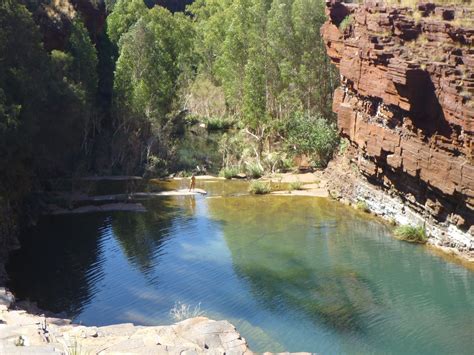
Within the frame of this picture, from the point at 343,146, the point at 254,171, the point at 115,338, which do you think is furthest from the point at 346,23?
the point at 115,338

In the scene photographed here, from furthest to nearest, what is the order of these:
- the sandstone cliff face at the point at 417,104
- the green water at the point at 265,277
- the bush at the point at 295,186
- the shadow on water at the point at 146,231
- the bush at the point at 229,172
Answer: the bush at the point at 229,172
the bush at the point at 295,186
the shadow on water at the point at 146,231
the sandstone cliff face at the point at 417,104
the green water at the point at 265,277

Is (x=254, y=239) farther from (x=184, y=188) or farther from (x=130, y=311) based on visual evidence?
(x=184, y=188)

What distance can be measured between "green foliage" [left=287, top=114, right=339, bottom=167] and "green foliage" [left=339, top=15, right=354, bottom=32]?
285 inches

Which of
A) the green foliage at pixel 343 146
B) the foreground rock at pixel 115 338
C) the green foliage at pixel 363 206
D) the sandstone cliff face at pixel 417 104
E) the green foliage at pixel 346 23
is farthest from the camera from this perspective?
the green foliage at pixel 343 146

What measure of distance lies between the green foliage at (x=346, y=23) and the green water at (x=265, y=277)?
9632 mm

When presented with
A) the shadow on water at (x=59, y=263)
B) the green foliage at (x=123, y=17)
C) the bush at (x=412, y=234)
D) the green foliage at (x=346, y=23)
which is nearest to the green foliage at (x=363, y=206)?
the bush at (x=412, y=234)

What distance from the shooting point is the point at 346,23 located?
3416 cm

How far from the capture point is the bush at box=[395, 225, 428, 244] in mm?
26406

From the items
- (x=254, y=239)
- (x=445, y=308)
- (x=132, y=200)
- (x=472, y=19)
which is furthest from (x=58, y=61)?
(x=445, y=308)

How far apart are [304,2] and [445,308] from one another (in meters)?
28.6

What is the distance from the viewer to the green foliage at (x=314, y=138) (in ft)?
131

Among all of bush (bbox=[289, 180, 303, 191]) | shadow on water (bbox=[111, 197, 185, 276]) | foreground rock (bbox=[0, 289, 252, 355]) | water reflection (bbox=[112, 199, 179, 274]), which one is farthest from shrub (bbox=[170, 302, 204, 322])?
bush (bbox=[289, 180, 303, 191])

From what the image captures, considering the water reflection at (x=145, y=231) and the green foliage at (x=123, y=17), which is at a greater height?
the green foliage at (x=123, y=17)

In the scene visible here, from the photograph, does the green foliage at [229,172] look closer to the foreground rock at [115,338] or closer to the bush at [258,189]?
the bush at [258,189]
